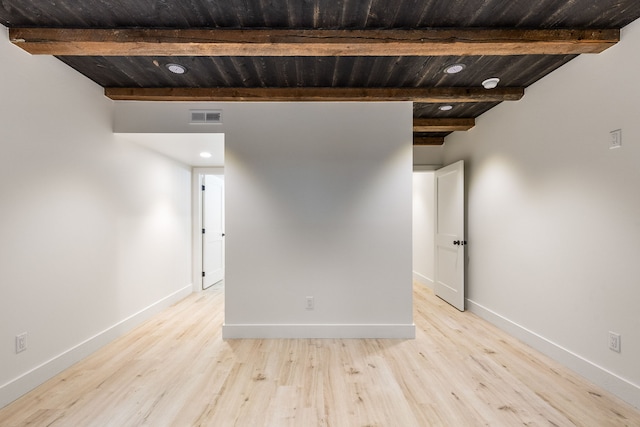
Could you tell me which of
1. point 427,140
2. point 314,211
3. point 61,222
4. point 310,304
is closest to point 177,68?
point 61,222

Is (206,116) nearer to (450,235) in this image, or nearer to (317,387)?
(317,387)

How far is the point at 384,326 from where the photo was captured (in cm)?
306

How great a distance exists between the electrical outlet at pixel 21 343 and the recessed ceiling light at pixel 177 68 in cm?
228

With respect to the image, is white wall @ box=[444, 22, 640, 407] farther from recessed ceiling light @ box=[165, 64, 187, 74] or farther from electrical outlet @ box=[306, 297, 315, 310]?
recessed ceiling light @ box=[165, 64, 187, 74]

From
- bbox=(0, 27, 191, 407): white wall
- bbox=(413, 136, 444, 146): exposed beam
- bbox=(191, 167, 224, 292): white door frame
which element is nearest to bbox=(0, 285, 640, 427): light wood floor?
bbox=(0, 27, 191, 407): white wall

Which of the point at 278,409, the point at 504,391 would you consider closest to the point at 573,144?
the point at 504,391

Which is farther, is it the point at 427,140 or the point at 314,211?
the point at 427,140

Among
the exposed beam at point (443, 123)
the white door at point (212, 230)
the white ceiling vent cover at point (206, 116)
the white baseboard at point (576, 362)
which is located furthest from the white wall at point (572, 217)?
the white door at point (212, 230)

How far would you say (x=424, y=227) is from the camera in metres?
5.70

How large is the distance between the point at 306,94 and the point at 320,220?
127 centimetres

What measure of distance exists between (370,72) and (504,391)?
108 inches

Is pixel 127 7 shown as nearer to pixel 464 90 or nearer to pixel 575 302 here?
pixel 464 90

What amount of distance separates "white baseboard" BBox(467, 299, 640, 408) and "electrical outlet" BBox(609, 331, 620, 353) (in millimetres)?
181

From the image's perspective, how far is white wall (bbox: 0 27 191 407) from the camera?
6.75 ft
